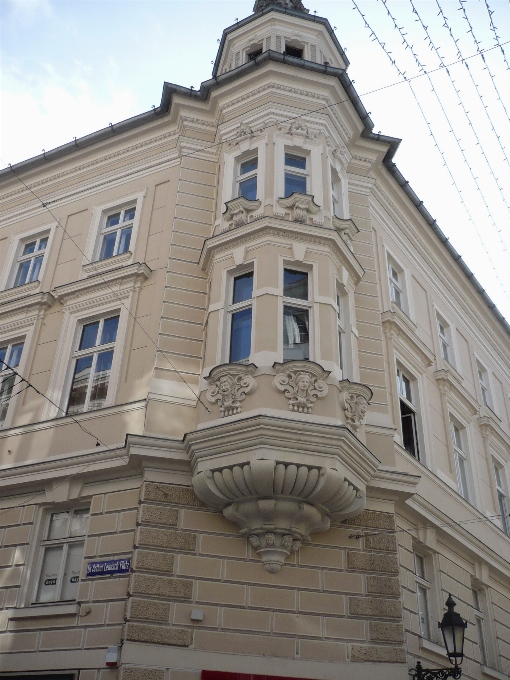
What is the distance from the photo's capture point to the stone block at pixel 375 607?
10.6 meters

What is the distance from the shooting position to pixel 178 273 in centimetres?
1400

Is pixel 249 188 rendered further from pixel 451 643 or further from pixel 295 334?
pixel 451 643

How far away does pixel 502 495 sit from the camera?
18562mm

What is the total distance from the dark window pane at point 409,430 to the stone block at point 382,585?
11.2 ft

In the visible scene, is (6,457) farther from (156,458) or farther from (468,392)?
(468,392)

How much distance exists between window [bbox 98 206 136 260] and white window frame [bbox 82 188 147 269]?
76mm

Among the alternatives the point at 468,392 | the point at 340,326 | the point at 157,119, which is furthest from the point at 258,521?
the point at 157,119

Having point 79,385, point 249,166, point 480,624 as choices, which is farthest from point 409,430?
point 79,385

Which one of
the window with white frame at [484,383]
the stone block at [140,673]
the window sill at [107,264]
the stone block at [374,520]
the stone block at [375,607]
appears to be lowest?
the stone block at [140,673]

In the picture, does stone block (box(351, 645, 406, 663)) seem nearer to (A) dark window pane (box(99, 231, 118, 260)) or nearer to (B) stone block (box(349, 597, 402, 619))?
(B) stone block (box(349, 597, 402, 619))

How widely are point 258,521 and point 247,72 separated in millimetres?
10351

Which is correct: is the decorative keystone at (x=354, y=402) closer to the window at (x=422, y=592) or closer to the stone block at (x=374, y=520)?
the stone block at (x=374, y=520)

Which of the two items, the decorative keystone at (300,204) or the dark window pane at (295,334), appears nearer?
the dark window pane at (295,334)

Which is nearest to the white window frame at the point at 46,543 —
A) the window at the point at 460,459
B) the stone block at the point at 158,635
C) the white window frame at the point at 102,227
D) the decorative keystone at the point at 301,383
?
the stone block at the point at 158,635
